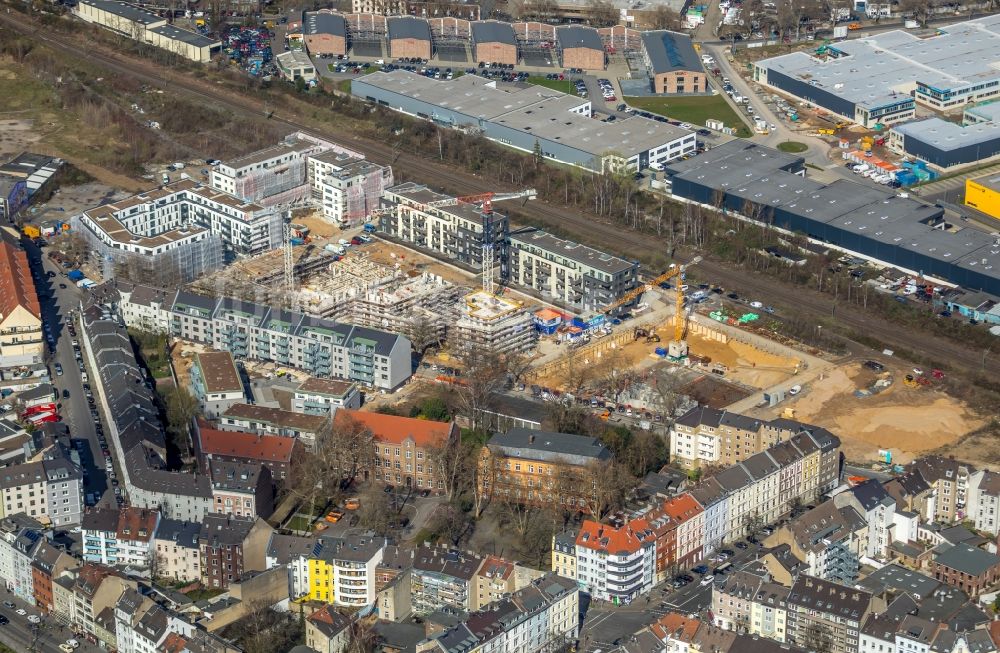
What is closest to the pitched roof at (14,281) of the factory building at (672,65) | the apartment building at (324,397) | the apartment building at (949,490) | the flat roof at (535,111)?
the apartment building at (324,397)

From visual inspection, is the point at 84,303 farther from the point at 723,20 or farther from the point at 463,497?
the point at 723,20

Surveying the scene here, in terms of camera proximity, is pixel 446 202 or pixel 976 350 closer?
pixel 976 350

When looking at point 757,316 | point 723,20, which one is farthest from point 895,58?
point 757,316

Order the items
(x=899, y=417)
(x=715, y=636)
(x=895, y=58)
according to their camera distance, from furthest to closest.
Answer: (x=895, y=58) → (x=899, y=417) → (x=715, y=636)

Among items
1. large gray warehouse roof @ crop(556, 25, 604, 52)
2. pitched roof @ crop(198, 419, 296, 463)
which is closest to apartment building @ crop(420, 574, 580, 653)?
pitched roof @ crop(198, 419, 296, 463)

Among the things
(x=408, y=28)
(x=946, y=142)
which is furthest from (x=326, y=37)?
(x=946, y=142)

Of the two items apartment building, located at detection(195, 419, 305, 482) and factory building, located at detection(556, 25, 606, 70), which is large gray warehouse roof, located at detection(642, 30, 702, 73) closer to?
factory building, located at detection(556, 25, 606, 70)
